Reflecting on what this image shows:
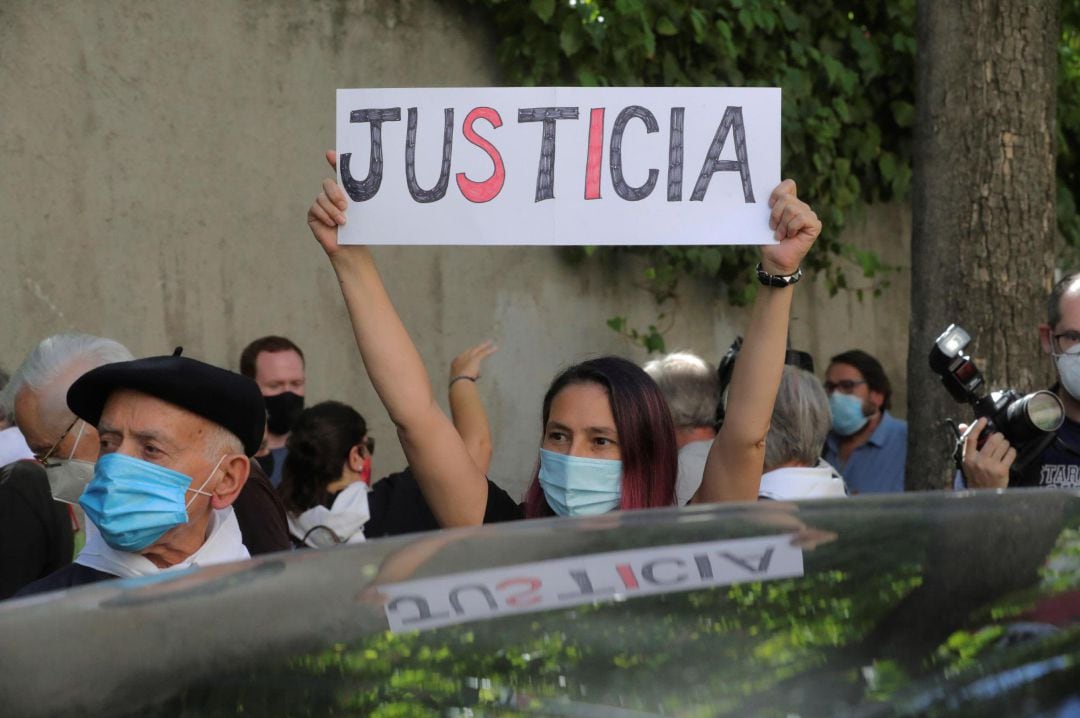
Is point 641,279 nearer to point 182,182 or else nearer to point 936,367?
point 182,182

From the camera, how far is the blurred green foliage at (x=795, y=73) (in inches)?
270

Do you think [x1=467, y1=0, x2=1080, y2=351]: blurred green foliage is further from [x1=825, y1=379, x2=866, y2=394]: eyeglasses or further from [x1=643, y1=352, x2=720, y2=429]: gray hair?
[x1=643, y1=352, x2=720, y2=429]: gray hair

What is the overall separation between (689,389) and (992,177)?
1.62 m

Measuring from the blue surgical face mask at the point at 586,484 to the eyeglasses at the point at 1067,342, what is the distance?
1573mm

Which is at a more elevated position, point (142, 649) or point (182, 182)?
point (182, 182)

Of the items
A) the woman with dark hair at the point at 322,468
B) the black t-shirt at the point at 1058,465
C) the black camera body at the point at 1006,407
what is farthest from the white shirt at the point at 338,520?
the black t-shirt at the point at 1058,465

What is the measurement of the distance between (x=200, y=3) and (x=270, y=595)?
4.97 meters

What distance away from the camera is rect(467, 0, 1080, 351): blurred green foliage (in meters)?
6.86

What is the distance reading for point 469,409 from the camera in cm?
457

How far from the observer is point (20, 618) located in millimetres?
1647

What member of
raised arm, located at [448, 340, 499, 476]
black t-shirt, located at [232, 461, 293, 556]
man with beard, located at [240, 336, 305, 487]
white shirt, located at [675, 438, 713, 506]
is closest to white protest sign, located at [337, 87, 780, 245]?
white shirt, located at [675, 438, 713, 506]

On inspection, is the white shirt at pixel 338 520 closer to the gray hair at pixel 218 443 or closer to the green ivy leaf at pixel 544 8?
the gray hair at pixel 218 443

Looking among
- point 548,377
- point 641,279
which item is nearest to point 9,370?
point 548,377

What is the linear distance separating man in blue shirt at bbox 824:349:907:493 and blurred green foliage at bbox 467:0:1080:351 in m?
1.00
